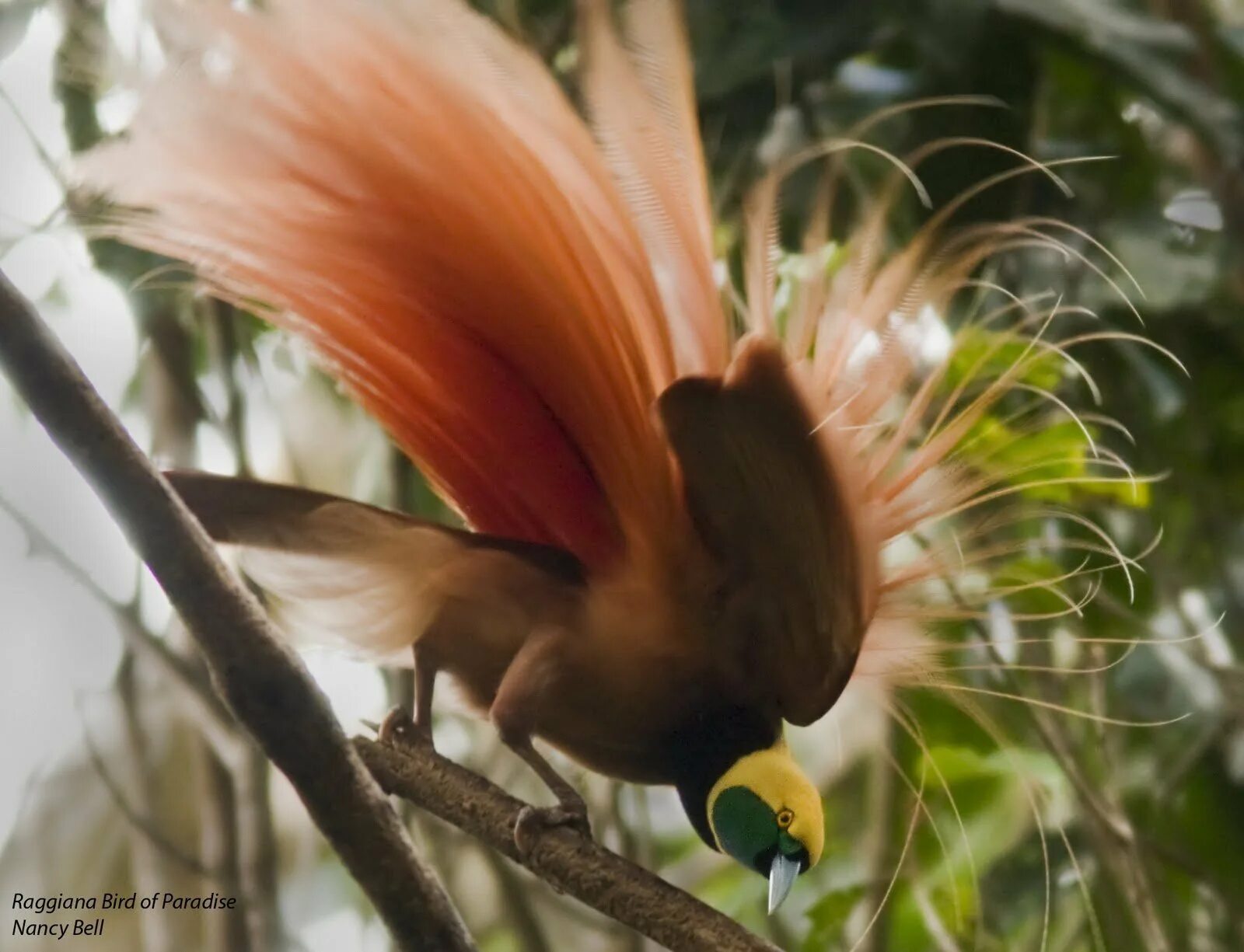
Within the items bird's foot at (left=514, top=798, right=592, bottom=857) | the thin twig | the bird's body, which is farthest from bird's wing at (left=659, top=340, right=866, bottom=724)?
the thin twig

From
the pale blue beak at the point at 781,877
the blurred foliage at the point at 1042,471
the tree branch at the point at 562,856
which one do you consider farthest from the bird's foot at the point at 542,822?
the blurred foliage at the point at 1042,471

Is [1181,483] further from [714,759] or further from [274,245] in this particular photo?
[274,245]

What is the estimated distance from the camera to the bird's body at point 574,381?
66 cm

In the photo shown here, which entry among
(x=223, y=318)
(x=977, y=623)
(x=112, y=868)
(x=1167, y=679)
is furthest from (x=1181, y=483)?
(x=112, y=868)

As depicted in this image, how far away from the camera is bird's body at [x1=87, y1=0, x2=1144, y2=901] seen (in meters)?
0.66

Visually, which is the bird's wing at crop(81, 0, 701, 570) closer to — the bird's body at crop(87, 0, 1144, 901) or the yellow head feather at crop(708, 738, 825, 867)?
the bird's body at crop(87, 0, 1144, 901)

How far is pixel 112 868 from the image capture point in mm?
894

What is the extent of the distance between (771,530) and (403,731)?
0.83 ft

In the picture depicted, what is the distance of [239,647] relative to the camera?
632 millimetres

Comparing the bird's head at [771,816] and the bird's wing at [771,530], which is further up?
the bird's wing at [771,530]

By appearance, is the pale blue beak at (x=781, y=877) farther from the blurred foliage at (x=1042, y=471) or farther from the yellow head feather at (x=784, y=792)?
the blurred foliage at (x=1042, y=471)

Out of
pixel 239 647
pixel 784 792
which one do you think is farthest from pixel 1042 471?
pixel 239 647

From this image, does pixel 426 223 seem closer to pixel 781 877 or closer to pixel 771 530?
pixel 771 530

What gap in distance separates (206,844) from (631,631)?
47cm
